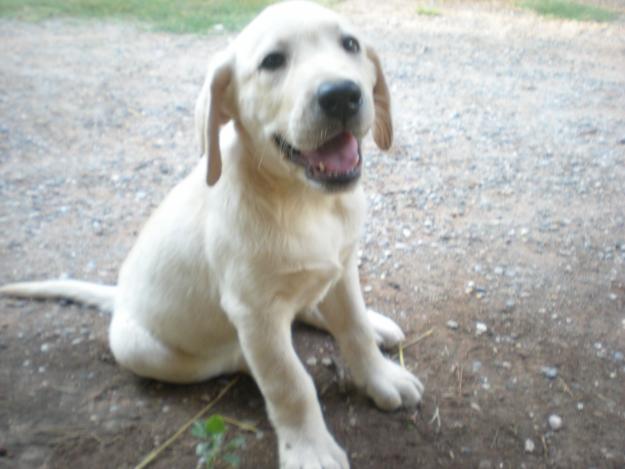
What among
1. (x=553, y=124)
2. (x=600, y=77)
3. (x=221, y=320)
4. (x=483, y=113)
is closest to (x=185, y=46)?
(x=483, y=113)

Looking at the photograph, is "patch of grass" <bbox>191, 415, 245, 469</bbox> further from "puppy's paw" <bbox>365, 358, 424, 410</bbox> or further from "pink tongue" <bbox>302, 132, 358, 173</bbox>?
"pink tongue" <bbox>302, 132, 358, 173</bbox>

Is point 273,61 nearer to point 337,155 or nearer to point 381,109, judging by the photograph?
point 337,155

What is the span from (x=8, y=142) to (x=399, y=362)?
11.0 ft

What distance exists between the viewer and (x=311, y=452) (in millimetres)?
2084

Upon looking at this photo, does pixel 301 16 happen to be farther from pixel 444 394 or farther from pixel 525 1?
pixel 525 1

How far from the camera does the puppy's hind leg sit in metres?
2.32

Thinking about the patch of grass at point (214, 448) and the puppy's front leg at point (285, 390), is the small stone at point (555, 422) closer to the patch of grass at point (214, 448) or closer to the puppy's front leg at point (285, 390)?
the puppy's front leg at point (285, 390)

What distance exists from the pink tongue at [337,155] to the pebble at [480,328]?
3.98 ft

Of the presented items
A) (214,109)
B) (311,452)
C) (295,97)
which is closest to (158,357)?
(311,452)

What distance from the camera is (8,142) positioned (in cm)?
441

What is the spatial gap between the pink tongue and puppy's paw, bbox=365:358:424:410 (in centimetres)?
89

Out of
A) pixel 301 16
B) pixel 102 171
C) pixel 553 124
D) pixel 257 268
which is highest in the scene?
pixel 301 16

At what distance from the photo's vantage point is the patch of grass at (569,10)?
7.03 m

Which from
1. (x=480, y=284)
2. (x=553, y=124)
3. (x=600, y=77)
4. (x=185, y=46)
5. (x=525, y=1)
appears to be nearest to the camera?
(x=480, y=284)
